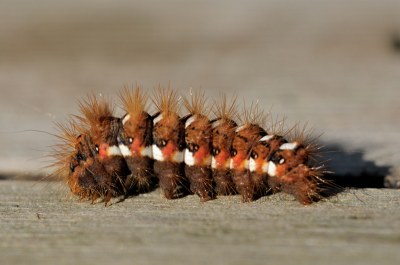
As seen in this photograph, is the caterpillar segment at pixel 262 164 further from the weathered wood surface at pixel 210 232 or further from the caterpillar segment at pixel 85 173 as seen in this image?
the caterpillar segment at pixel 85 173

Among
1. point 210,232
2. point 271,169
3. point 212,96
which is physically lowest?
point 210,232

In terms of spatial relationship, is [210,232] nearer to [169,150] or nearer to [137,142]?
[169,150]

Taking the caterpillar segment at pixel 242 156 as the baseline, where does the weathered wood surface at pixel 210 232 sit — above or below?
below

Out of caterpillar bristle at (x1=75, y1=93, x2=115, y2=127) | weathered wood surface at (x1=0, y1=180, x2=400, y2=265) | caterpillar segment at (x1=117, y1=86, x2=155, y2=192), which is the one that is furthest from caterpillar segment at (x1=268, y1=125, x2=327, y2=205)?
caterpillar bristle at (x1=75, y1=93, x2=115, y2=127)

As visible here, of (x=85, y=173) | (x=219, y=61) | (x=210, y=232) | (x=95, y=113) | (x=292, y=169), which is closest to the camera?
(x=210, y=232)

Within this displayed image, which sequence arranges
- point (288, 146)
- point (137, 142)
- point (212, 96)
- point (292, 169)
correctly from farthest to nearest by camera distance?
1. point (212, 96)
2. point (137, 142)
3. point (288, 146)
4. point (292, 169)

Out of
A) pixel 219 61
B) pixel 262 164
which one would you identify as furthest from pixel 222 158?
pixel 219 61

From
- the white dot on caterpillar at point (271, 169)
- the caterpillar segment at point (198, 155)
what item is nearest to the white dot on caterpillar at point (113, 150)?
the caterpillar segment at point (198, 155)
